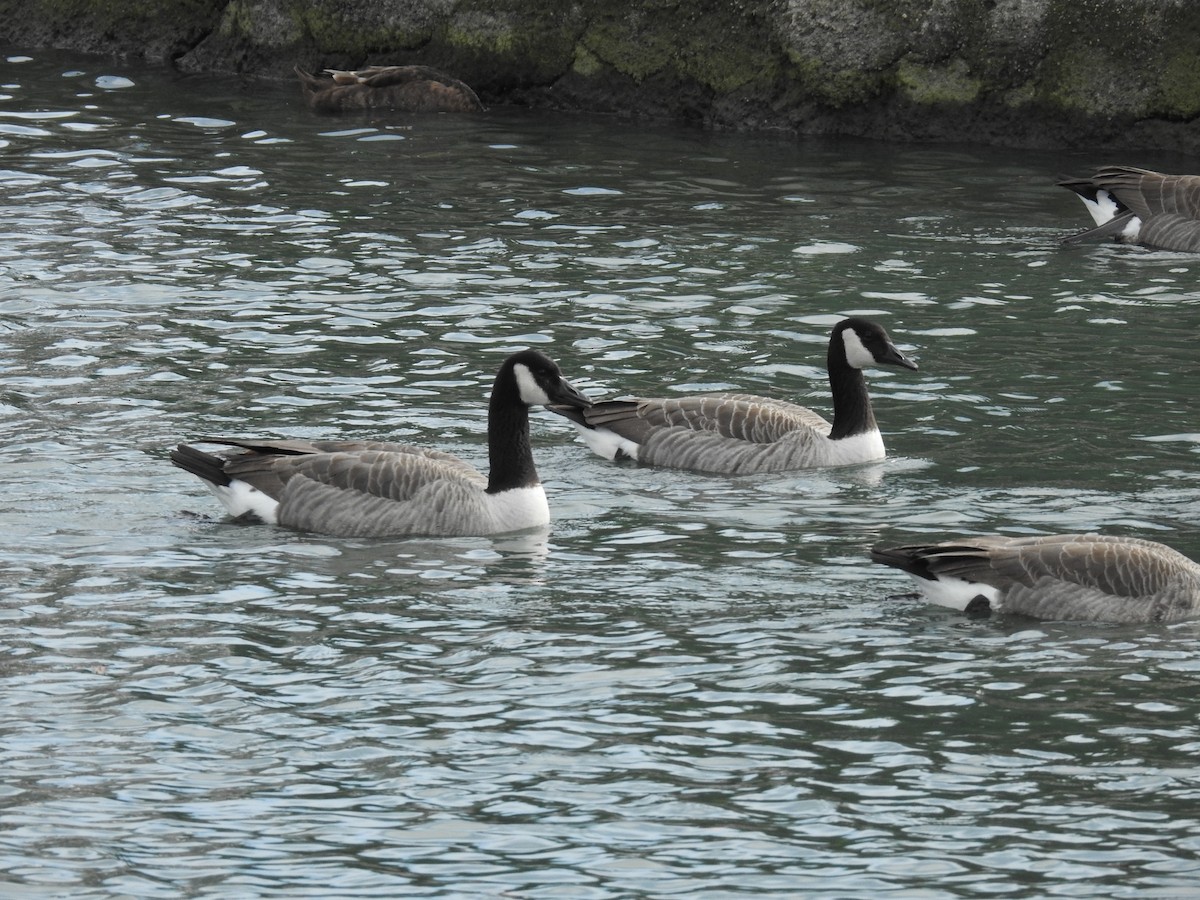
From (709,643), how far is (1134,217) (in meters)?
10.8

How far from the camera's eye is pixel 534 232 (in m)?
19.1

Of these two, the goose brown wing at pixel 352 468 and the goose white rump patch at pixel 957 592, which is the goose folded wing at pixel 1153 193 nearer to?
the goose brown wing at pixel 352 468

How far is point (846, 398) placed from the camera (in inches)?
537

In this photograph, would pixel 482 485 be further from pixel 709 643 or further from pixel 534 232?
pixel 534 232

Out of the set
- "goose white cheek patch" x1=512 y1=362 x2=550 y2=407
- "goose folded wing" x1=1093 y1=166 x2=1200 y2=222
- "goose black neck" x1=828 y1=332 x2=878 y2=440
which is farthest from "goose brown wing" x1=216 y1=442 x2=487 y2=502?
"goose folded wing" x1=1093 y1=166 x2=1200 y2=222

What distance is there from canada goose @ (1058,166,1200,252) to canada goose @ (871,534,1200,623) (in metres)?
9.10

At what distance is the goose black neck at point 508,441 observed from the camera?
12.1 metres

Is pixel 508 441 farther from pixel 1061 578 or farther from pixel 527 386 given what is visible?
pixel 1061 578

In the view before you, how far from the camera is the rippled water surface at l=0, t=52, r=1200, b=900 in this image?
7734 mm

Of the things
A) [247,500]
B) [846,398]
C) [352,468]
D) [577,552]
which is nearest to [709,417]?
[846,398]

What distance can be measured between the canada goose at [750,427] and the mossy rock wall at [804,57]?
10.3 metres

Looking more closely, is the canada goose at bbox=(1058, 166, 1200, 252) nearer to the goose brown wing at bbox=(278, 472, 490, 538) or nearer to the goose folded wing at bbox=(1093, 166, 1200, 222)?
the goose folded wing at bbox=(1093, 166, 1200, 222)

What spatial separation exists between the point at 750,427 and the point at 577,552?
2.34 meters

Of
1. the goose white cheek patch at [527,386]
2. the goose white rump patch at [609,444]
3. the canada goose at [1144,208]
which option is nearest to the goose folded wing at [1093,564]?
the goose white cheek patch at [527,386]
